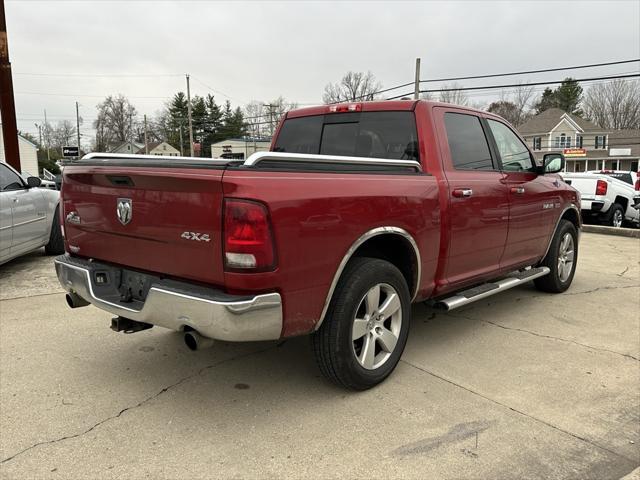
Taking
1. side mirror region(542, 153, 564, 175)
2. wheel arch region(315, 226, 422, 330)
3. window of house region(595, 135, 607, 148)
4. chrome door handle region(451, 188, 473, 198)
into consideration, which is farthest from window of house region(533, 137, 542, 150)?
wheel arch region(315, 226, 422, 330)

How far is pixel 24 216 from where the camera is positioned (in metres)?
6.51

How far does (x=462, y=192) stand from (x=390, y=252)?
31.2 inches

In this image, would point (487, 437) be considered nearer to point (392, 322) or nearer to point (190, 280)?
point (392, 322)

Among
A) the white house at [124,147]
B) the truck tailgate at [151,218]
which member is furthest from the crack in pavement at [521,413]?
the white house at [124,147]

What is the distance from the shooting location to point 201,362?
148 inches

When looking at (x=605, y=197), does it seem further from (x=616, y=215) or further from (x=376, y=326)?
(x=376, y=326)

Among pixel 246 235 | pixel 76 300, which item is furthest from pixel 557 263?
pixel 76 300

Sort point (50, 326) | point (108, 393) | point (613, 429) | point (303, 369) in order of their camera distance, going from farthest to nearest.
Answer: point (50, 326) → point (303, 369) → point (108, 393) → point (613, 429)

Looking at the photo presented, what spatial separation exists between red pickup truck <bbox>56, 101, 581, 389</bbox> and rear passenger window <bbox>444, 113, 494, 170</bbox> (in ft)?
0.05

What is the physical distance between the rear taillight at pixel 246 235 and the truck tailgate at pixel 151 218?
0.06m

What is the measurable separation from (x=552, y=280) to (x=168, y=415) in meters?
4.50

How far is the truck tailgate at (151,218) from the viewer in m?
2.54

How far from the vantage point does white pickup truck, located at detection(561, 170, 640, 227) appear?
1259 cm

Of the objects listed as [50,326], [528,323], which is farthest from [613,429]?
[50,326]
